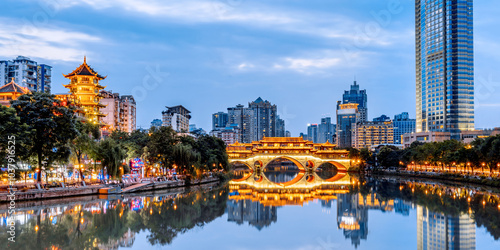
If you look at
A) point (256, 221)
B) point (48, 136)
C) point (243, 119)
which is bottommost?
point (256, 221)

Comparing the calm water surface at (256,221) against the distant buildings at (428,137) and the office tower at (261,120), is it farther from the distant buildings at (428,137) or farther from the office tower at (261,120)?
the office tower at (261,120)

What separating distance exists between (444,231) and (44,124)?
71.1ft

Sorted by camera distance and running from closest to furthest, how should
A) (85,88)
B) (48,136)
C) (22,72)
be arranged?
(48,136)
(85,88)
(22,72)

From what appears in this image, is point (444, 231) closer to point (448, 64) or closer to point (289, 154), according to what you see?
point (289, 154)

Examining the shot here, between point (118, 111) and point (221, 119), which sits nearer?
point (118, 111)

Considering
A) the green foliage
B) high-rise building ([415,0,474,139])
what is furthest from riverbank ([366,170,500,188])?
the green foliage

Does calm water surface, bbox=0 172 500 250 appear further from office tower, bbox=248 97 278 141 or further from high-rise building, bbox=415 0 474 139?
office tower, bbox=248 97 278 141

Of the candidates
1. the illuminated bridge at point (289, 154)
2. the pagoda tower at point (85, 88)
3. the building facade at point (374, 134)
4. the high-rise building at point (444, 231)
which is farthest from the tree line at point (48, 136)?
the building facade at point (374, 134)

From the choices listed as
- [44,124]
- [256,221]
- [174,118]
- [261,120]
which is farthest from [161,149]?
[261,120]

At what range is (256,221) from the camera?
2350 cm

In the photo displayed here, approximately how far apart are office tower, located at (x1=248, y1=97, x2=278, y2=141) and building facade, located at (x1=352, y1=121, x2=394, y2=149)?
50974mm

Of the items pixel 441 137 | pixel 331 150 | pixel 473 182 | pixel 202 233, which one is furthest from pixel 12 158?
pixel 441 137

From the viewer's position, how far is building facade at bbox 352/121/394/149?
135750 millimetres

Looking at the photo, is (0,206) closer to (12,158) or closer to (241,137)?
(12,158)
